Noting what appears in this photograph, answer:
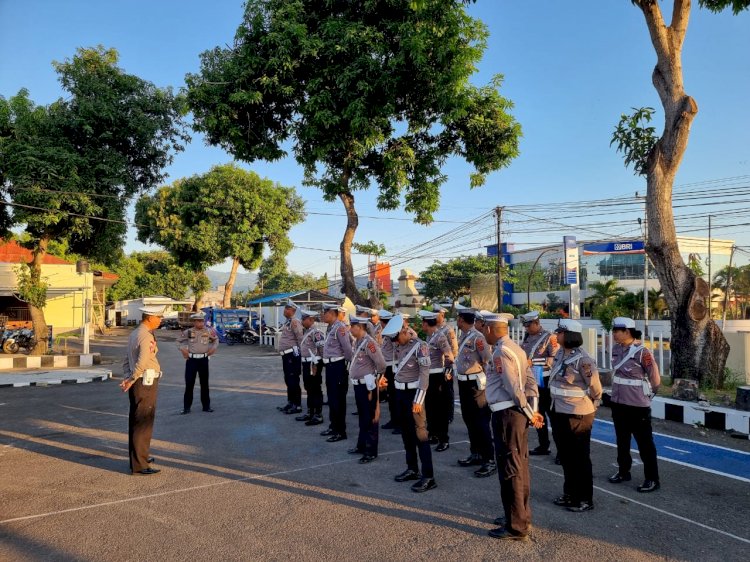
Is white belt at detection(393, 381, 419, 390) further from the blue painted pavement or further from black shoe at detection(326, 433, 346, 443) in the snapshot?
the blue painted pavement

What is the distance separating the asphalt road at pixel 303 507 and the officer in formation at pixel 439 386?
0.28 meters

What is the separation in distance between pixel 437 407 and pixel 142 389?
12.2ft

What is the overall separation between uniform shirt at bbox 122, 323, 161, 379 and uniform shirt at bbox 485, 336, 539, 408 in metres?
3.99

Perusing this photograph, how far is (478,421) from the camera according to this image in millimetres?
6121

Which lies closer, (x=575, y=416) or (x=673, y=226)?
(x=575, y=416)

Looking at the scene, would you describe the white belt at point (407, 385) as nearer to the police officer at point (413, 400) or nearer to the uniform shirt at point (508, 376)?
the police officer at point (413, 400)

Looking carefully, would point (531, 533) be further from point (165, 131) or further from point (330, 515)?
point (165, 131)

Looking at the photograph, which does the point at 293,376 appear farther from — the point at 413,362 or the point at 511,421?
the point at 511,421

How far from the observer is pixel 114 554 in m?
3.90

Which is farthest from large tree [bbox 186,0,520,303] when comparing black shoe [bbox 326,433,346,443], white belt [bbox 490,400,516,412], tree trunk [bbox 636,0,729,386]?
white belt [bbox 490,400,516,412]

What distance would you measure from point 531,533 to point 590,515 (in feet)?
2.38

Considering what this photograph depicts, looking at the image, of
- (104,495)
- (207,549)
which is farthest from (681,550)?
(104,495)

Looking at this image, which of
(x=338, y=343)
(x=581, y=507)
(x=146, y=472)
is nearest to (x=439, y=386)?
(x=338, y=343)

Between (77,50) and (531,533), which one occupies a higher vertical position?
(77,50)
